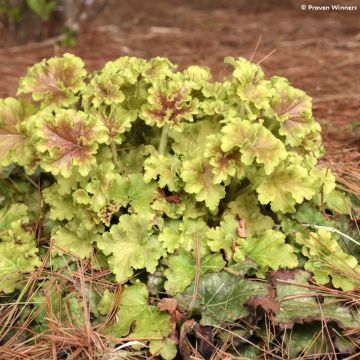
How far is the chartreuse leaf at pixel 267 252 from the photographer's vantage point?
2270 millimetres

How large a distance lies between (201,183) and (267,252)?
0.46m

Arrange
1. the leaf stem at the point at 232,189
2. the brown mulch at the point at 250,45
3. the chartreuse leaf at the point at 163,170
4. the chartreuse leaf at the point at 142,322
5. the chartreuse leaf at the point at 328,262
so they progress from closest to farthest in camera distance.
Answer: the chartreuse leaf at the point at 142,322 < the chartreuse leaf at the point at 328,262 < the chartreuse leaf at the point at 163,170 < the leaf stem at the point at 232,189 < the brown mulch at the point at 250,45

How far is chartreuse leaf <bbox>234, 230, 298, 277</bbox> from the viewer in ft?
7.45

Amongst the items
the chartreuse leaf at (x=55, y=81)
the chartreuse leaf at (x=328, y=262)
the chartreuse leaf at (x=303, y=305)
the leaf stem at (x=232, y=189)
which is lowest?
the chartreuse leaf at (x=303, y=305)

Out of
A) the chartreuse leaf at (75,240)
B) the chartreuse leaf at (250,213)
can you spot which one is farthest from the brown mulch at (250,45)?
the chartreuse leaf at (75,240)

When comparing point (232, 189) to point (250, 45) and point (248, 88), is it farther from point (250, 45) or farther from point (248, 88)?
point (250, 45)

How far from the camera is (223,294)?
2.19 metres

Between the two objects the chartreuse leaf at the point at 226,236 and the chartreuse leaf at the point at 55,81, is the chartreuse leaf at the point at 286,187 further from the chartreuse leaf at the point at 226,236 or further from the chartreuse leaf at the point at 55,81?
the chartreuse leaf at the point at 55,81

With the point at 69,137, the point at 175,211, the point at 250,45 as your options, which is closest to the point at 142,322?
the point at 175,211

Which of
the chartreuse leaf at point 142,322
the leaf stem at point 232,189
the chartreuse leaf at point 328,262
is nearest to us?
the chartreuse leaf at point 142,322

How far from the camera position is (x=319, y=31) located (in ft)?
20.0

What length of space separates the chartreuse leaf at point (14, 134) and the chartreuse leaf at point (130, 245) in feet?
2.13

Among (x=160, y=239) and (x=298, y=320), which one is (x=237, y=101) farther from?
(x=298, y=320)

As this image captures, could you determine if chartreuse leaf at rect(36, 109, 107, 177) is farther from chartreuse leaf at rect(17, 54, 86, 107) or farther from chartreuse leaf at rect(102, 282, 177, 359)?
chartreuse leaf at rect(102, 282, 177, 359)
